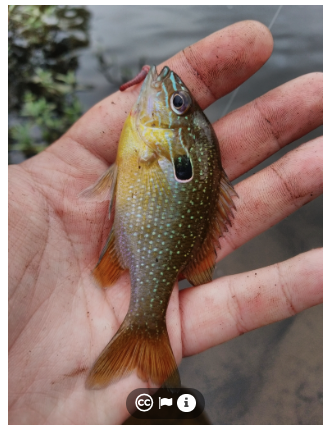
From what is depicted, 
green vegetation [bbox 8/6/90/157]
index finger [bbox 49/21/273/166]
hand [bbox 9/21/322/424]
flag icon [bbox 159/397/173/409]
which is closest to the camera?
hand [bbox 9/21/322/424]

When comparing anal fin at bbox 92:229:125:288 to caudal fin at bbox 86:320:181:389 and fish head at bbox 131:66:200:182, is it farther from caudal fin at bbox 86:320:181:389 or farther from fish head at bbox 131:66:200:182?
fish head at bbox 131:66:200:182

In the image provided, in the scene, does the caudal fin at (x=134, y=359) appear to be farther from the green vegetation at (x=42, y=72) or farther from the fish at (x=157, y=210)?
the green vegetation at (x=42, y=72)

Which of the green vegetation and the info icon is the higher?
the green vegetation

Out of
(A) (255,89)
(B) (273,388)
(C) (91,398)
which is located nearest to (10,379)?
(C) (91,398)

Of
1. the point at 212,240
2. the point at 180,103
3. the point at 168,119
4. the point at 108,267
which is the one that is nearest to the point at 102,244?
the point at 108,267

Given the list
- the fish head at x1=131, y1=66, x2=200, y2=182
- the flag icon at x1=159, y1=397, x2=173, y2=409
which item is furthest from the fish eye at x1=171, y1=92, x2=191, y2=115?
the flag icon at x1=159, y1=397, x2=173, y2=409

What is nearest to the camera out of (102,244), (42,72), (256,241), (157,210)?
(157,210)

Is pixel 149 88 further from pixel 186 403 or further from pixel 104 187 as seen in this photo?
pixel 186 403
